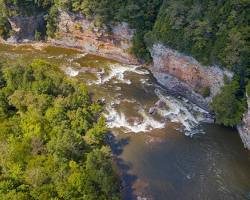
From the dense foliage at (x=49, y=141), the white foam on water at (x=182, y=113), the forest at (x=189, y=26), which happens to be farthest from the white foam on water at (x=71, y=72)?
the white foam on water at (x=182, y=113)

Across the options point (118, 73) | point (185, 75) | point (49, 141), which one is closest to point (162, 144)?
point (185, 75)

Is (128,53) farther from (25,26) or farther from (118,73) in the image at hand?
(25,26)

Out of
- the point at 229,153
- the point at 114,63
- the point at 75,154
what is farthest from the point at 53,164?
the point at 114,63

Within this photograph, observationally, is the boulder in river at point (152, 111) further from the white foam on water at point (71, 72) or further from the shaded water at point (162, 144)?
the white foam on water at point (71, 72)

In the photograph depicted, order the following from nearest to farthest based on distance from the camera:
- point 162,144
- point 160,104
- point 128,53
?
point 162,144
point 160,104
point 128,53

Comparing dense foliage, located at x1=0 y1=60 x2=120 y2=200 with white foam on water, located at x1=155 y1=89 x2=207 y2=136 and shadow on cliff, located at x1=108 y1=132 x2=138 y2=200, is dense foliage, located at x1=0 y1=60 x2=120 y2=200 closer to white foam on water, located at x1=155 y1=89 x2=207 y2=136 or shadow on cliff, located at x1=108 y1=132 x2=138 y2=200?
shadow on cliff, located at x1=108 y1=132 x2=138 y2=200

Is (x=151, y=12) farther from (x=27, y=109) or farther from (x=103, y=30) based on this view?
(x=27, y=109)

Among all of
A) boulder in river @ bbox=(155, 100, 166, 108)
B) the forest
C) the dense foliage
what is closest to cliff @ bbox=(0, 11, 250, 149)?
the forest
